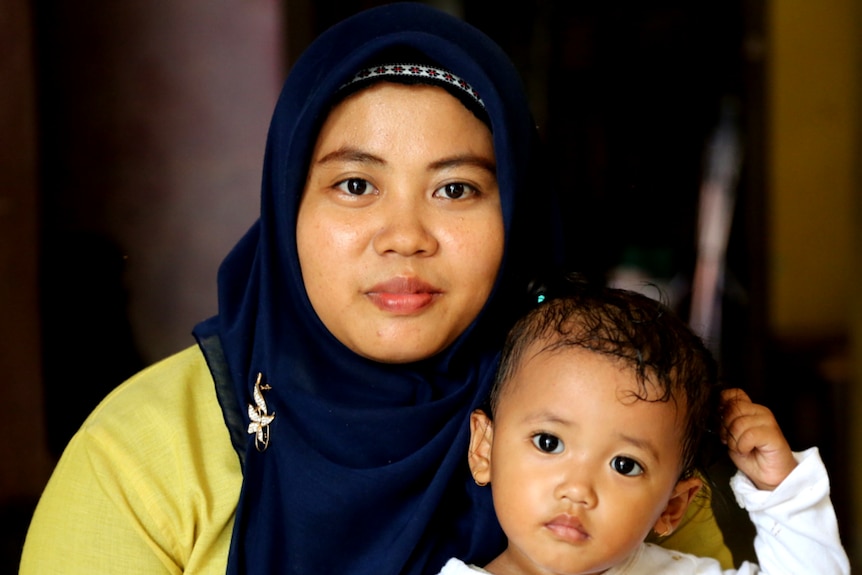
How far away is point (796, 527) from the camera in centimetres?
155

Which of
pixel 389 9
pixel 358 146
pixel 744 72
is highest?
pixel 744 72

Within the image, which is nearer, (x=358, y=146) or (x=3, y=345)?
(x=358, y=146)

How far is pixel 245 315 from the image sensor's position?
1829mm

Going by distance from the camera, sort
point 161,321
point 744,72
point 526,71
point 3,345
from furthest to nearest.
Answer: point 526,71 → point 744,72 → point 161,321 → point 3,345

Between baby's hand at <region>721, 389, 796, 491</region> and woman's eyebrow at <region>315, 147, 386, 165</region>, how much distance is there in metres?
0.68

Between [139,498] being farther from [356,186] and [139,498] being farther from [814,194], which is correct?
[814,194]

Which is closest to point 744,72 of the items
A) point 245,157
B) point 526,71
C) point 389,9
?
point 526,71

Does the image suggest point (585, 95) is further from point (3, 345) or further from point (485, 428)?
point (485, 428)

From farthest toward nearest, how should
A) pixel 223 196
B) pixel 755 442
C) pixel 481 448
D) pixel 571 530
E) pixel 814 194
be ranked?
pixel 814 194
pixel 223 196
pixel 481 448
pixel 755 442
pixel 571 530

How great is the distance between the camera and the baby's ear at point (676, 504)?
160 cm

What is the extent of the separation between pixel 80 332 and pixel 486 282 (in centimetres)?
183

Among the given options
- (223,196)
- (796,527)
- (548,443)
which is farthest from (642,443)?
(223,196)

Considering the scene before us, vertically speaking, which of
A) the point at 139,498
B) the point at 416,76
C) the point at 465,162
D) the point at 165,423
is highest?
the point at 416,76

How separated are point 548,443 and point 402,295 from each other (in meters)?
0.33
